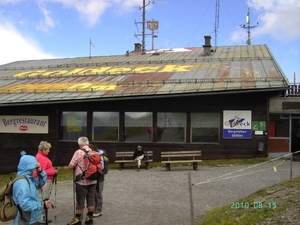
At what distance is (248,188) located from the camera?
32.1 ft

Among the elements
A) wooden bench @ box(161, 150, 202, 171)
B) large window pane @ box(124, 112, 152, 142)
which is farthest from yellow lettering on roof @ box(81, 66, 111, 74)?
wooden bench @ box(161, 150, 202, 171)

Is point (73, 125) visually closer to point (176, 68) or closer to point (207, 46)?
point (176, 68)

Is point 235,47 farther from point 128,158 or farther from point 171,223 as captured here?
point 171,223

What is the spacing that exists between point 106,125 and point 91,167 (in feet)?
33.7

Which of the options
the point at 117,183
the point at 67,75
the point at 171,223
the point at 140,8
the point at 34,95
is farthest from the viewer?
the point at 140,8

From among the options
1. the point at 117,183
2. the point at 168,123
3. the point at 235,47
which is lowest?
the point at 117,183

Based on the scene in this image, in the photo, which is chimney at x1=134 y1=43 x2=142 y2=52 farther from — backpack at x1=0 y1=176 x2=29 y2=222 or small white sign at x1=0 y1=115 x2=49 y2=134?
backpack at x1=0 y1=176 x2=29 y2=222

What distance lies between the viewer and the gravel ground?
7.34 m

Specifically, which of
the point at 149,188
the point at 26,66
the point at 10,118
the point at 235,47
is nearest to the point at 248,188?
the point at 149,188

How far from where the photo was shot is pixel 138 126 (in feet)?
53.6

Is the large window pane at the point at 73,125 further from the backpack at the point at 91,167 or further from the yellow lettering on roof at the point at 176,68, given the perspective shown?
the backpack at the point at 91,167

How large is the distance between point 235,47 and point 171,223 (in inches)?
818

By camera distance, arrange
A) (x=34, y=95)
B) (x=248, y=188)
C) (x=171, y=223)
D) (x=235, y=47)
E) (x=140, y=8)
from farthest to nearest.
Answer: (x=140, y=8), (x=235, y=47), (x=34, y=95), (x=248, y=188), (x=171, y=223)
